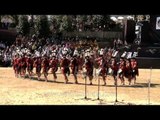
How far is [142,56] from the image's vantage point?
40.2m

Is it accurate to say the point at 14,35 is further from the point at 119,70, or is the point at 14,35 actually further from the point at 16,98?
the point at 16,98

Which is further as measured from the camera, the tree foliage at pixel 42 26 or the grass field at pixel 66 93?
the tree foliage at pixel 42 26

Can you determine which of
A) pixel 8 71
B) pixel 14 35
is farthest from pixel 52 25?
pixel 8 71

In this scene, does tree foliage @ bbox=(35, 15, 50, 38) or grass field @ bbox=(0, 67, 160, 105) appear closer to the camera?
grass field @ bbox=(0, 67, 160, 105)

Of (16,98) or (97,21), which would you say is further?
(97,21)

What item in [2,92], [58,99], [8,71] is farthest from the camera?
[8,71]

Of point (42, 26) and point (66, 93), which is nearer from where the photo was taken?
point (66, 93)

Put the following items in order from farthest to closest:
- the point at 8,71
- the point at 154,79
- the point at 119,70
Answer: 1. the point at 8,71
2. the point at 154,79
3. the point at 119,70

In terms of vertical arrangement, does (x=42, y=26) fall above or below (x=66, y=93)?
above

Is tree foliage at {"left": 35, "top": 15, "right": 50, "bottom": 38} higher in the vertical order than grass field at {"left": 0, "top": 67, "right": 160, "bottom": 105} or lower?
higher

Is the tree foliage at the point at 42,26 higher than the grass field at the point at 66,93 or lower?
higher
